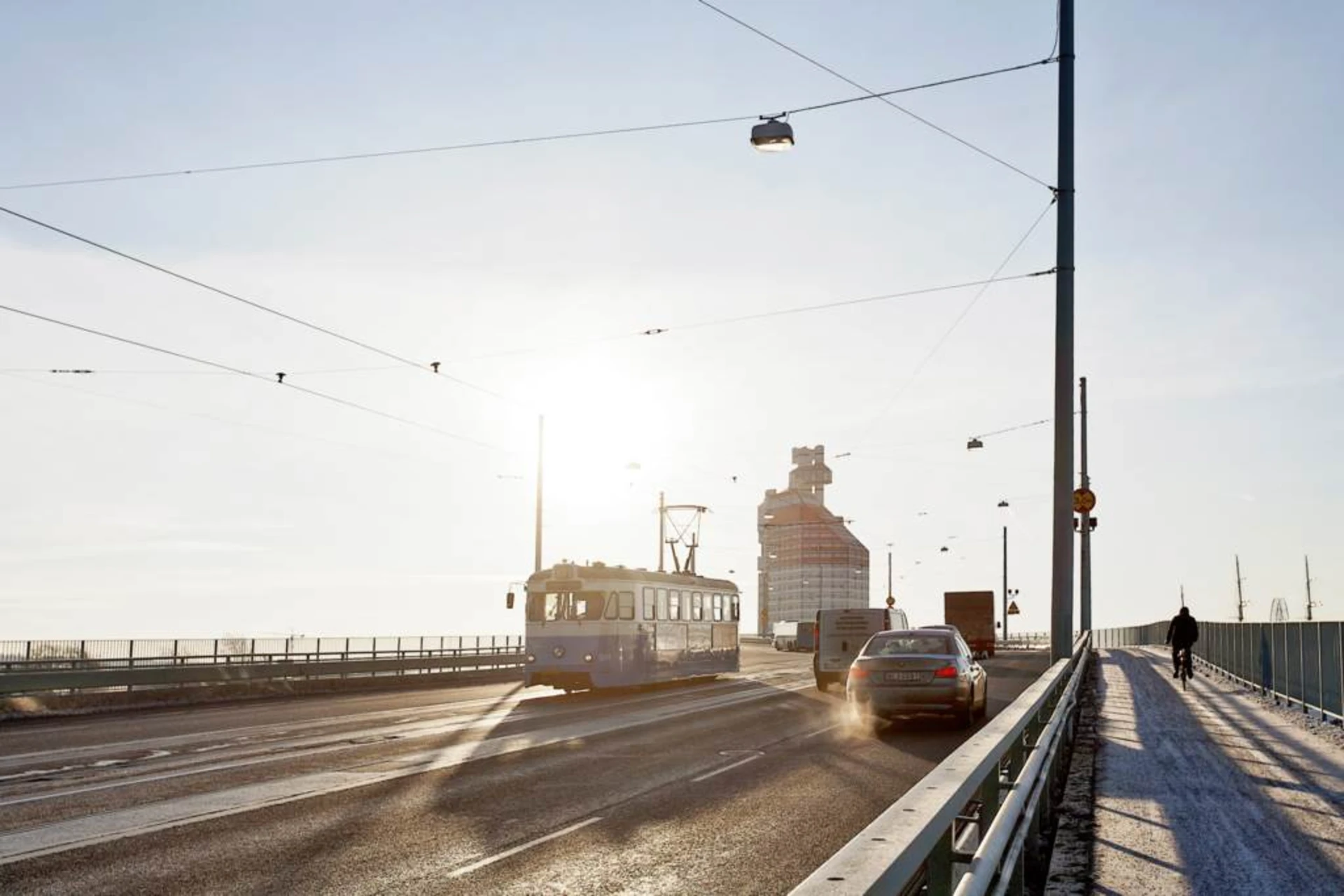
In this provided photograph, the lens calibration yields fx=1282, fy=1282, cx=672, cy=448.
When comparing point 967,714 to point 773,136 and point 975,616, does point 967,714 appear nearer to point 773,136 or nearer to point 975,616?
point 773,136

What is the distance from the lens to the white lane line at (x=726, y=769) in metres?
13.7

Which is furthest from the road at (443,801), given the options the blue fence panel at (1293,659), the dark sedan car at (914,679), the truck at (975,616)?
the truck at (975,616)

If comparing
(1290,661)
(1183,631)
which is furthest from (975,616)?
(1290,661)

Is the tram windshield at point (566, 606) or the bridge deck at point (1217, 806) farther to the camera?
the tram windshield at point (566, 606)

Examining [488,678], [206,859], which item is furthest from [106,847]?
[488,678]

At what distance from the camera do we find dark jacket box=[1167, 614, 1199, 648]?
27.8 m

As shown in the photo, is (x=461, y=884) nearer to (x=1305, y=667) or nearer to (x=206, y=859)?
(x=206, y=859)

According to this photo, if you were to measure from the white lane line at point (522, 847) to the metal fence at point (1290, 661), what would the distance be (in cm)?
1248

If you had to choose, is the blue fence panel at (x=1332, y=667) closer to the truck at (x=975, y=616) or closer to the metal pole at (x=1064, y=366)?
the metal pole at (x=1064, y=366)

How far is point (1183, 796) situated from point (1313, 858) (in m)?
2.87

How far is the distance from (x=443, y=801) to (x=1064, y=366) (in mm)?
11309

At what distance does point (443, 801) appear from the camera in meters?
11.9

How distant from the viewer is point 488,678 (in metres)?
41.0

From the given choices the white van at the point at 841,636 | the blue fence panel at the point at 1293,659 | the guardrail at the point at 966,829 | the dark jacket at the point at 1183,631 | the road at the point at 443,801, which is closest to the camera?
the guardrail at the point at 966,829
